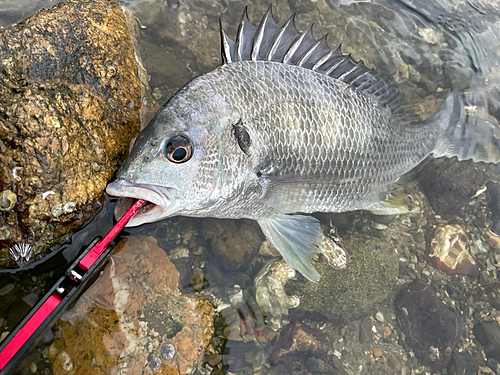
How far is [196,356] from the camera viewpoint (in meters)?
2.74

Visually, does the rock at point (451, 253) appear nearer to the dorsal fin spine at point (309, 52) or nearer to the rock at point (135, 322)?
the dorsal fin spine at point (309, 52)

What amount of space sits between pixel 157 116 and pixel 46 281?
5.41ft

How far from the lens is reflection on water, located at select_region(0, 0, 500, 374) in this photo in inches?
106

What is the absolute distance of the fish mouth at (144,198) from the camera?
87.6 inches

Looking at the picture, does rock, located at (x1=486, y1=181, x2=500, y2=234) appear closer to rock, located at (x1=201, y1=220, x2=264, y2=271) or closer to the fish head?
rock, located at (x1=201, y1=220, x2=264, y2=271)

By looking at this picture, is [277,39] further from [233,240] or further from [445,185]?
[445,185]

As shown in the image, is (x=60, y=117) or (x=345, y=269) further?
(x=345, y=269)

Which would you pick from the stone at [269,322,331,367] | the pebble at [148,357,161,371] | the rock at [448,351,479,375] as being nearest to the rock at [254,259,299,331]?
the stone at [269,322,331,367]

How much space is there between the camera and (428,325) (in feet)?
12.5

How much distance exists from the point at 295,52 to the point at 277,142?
3.29ft

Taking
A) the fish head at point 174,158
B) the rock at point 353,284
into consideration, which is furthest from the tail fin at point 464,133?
the fish head at point 174,158

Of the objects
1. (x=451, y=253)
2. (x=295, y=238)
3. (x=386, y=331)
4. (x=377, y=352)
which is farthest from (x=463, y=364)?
(x=295, y=238)

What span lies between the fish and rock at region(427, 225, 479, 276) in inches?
42.9

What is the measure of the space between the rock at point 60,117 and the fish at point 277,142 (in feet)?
1.30
